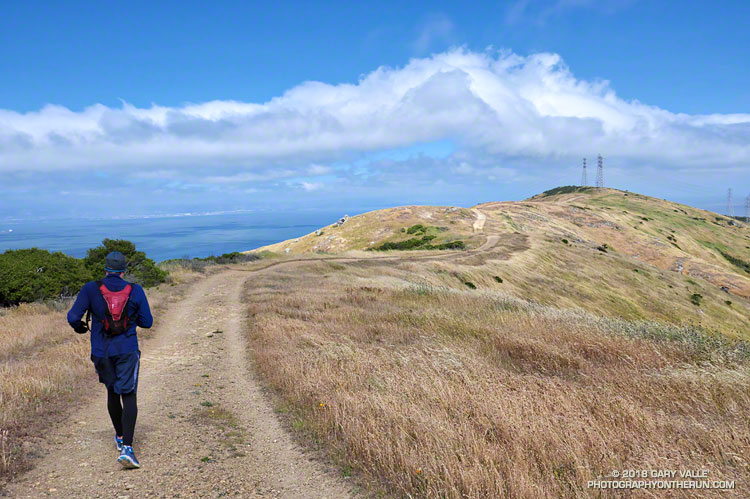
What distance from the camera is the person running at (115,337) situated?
18.6ft

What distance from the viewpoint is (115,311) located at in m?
5.70

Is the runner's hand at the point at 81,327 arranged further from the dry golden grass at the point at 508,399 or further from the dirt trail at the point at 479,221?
the dirt trail at the point at 479,221

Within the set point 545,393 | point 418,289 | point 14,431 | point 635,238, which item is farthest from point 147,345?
point 635,238

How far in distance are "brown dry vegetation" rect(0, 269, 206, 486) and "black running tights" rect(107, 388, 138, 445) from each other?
110 centimetres

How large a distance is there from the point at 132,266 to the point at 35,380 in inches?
940

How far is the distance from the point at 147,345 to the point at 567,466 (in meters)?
12.7

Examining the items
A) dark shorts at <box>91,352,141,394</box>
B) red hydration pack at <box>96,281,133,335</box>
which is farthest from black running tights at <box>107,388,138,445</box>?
red hydration pack at <box>96,281,133,335</box>

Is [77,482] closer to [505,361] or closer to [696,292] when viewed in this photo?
[505,361]

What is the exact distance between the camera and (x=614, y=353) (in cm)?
1012

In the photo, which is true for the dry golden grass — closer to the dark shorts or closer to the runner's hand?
the dark shorts

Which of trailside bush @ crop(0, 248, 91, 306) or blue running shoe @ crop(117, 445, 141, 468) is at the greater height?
trailside bush @ crop(0, 248, 91, 306)

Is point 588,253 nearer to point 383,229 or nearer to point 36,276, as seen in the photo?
point 383,229

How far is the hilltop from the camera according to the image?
41.8 metres

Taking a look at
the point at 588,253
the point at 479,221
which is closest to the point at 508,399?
the point at 588,253
